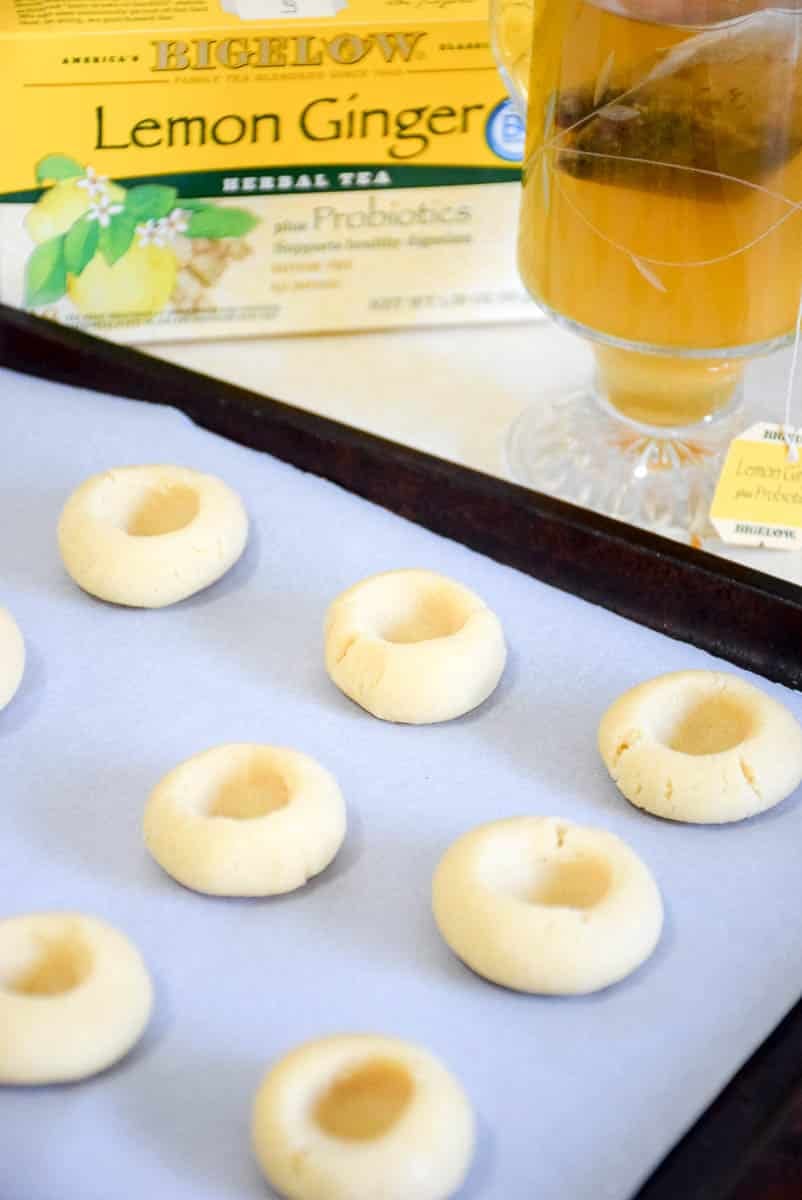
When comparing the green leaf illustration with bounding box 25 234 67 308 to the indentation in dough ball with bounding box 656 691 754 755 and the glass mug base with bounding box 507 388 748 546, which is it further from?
the indentation in dough ball with bounding box 656 691 754 755

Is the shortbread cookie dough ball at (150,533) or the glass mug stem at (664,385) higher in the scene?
the glass mug stem at (664,385)

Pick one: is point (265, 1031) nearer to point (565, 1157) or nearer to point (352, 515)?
point (565, 1157)

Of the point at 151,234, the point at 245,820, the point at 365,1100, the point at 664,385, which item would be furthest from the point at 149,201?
the point at 365,1100

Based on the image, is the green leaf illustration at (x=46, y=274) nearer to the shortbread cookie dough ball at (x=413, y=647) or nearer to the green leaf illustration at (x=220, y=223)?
the green leaf illustration at (x=220, y=223)

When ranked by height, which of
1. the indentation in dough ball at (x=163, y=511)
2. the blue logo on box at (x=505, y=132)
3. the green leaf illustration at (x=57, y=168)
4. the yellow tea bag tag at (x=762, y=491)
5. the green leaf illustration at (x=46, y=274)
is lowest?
the indentation in dough ball at (x=163, y=511)

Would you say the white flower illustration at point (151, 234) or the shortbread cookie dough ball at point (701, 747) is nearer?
the shortbread cookie dough ball at point (701, 747)

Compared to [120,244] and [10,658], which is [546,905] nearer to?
[10,658]

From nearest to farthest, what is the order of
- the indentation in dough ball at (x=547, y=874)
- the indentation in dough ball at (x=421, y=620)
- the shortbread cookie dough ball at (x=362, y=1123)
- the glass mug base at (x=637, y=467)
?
1. the shortbread cookie dough ball at (x=362, y=1123)
2. the indentation in dough ball at (x=547, y=874)
3. the indentation in dough ball at (x=421, y=620)
4. the glass mug base at (x=637, y=467)

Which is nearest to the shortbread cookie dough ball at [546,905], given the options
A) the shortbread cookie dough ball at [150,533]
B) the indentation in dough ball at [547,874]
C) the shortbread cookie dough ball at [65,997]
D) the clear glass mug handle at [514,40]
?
the indentation in dough ball at [547,874]
